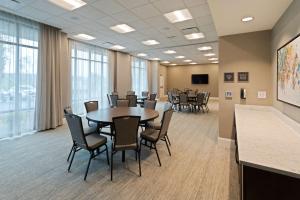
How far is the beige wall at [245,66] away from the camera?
11.2ft

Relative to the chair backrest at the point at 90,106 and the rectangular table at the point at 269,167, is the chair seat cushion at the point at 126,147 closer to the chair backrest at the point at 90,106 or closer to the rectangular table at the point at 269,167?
the rectangular table at the point at 269,167

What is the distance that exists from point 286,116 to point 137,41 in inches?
221

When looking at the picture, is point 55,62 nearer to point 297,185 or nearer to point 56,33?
point 56,33

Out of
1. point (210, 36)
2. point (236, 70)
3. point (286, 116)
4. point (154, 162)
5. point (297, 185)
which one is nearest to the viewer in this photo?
point (297, 185)

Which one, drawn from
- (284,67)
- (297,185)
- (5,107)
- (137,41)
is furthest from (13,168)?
(137,41)

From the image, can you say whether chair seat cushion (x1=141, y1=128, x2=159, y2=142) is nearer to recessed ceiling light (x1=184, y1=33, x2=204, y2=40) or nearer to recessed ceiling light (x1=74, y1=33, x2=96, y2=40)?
recessed ceiling light (x1=184, y1=33, x2=204, y2=40)

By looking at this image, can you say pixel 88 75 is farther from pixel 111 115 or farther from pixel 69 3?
pixel 111 115

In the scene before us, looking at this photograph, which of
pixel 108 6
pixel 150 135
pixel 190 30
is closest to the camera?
pixel 150 135

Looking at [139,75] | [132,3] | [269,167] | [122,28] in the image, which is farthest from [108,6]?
[139,75]

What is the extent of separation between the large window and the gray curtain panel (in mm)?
152

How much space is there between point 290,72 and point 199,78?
1321 cm

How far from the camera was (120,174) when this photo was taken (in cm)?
260

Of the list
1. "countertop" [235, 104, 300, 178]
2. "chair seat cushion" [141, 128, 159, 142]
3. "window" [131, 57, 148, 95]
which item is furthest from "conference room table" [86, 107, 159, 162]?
"window" [131, 57, 148, 95]

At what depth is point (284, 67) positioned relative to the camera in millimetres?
2486
